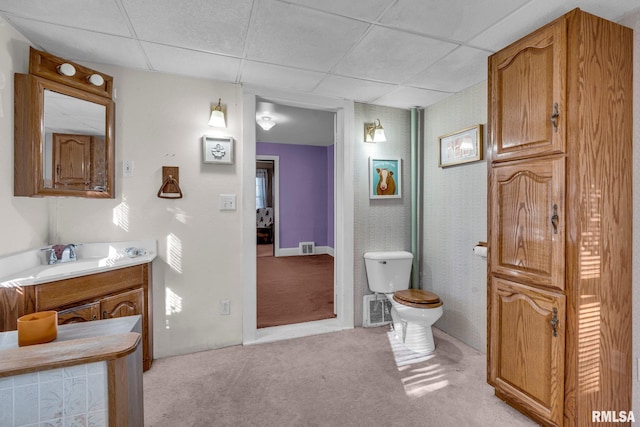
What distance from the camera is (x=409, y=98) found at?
2.80m

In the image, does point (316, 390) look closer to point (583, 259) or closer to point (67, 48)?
point (583, 259)

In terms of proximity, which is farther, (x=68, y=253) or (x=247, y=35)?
(x=68, y=253)

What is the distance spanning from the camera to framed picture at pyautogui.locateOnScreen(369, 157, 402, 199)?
2.97m

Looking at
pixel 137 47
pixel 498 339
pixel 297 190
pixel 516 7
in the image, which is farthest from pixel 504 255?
pixel 297 190

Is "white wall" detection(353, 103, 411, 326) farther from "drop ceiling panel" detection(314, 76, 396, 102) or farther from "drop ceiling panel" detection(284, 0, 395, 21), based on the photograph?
"drop ceiling panel" detection(284, 0, 395, 21)

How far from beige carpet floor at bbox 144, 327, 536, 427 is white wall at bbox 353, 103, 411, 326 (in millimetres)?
756

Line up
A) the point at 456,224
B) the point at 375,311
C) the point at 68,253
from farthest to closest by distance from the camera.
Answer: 1. the point at 375,311
2. the point at 456,224
3. the point at 68,253

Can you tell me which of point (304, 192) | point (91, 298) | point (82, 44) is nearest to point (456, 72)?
point (82, 44)

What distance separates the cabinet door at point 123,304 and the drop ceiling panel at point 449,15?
7.40ft

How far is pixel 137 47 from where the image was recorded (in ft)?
6.34

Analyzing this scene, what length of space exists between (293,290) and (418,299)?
2019mm

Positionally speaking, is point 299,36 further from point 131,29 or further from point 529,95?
point 529,95

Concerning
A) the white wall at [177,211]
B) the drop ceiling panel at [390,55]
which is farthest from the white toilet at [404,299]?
the drop ceiling panel at [390,55]

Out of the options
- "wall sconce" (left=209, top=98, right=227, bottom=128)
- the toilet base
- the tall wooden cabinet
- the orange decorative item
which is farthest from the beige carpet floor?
"wall sconce" (left=209, top=98, right=227, bottom=128)
